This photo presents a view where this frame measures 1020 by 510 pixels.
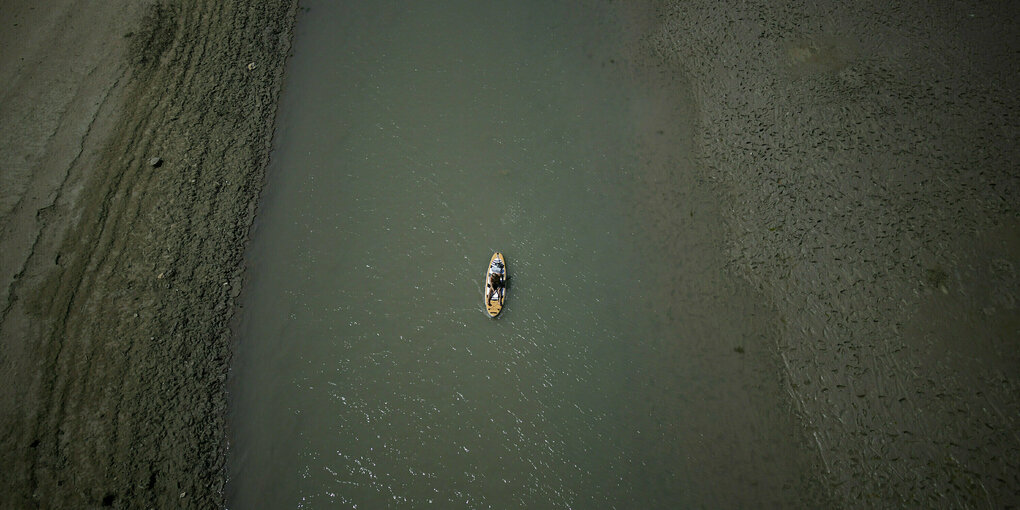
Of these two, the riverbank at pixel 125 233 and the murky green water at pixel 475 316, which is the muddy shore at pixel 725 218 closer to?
the riverbank at pixel 125 233

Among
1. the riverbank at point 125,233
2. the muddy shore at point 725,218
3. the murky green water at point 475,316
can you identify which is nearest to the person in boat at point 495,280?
the murky green water at point 475,316

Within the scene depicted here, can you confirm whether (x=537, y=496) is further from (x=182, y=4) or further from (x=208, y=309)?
(x=182, y=4)

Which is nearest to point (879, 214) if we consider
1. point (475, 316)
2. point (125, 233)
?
point (475, 316)

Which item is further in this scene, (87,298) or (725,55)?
(725,55)

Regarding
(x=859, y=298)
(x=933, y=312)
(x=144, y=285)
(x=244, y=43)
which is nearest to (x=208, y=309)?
(x=144, y=285)

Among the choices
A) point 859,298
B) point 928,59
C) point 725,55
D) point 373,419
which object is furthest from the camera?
point 725,55

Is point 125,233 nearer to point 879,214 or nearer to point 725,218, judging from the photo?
point 725,218
